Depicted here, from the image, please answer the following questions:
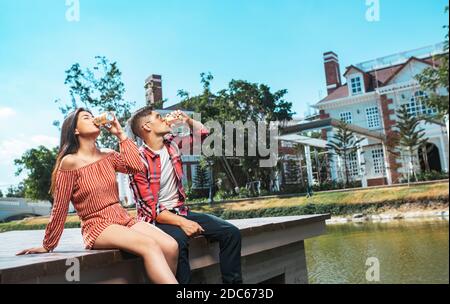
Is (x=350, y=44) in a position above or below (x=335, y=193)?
above

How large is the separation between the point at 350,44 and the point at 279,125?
981cm

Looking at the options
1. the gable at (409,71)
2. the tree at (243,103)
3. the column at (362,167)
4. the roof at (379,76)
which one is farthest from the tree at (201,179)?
the gable at (409,71)

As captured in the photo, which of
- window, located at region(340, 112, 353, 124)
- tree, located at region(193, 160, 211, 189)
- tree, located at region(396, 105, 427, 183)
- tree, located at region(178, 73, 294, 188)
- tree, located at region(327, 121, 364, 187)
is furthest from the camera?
tree, located at region(193, 160, 211, 189)

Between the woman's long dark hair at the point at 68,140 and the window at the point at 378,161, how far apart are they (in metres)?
13.2

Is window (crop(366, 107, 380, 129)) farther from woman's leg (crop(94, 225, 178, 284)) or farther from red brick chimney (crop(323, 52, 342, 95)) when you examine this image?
woman's leg (crop(94, 225, 178, 284))

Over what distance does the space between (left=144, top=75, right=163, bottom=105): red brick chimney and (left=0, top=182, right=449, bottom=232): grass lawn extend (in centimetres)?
481

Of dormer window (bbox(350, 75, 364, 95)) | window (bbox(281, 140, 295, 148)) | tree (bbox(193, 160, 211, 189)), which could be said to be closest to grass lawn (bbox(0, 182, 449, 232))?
tree (bbox(193, 160, 211, 189))

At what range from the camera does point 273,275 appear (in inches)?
99.2

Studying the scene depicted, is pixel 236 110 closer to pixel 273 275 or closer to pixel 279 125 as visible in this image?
pixel 279 125

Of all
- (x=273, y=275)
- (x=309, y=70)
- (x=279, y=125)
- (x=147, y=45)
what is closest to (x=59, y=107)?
(x=279, y=125)

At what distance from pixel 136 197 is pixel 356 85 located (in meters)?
16.0

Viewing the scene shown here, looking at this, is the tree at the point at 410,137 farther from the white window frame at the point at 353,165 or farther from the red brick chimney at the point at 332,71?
the red brick chimney at the point at 332,71

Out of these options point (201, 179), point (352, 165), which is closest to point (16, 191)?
point (201, 179)

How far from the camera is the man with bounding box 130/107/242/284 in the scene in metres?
1.68
